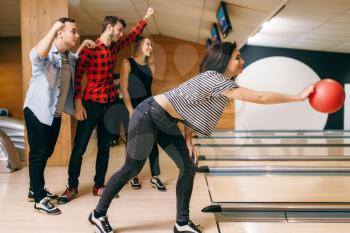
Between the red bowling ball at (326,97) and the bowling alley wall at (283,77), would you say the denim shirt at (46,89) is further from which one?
the bowling alley wall at (283,77)

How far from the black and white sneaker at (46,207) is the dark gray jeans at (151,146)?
20.2 inches

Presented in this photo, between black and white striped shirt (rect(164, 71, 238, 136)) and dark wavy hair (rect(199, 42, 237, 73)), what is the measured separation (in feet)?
0.27

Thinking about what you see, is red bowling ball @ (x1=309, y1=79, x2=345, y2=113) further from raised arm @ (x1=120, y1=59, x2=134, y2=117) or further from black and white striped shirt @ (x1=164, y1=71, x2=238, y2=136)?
raised arm @ (x1=120, y1=59, x2=134, y2=117)

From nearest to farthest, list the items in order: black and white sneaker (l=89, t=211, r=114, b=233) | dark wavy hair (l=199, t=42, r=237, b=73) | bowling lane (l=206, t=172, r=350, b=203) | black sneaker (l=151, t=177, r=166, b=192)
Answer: dark wavy hair (l=199, t=42, r=237, b=73) < black and white sneaker (l=89, t=211, r=114, b=233) < bowling lane (l=206, t=172, r=350, b=203) < black sneaker (l=151, t=177, r=166, b=192)

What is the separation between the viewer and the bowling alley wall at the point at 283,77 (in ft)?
28.6

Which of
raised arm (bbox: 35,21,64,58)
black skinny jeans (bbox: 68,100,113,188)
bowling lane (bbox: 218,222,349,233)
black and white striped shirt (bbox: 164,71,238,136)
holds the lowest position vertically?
bowling lane (bbox: 218,222,349,233)

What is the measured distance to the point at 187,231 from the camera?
1.94m

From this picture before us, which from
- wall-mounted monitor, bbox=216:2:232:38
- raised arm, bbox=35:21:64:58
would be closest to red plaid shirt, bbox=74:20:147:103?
raised arm, bbox=35:21:64:58

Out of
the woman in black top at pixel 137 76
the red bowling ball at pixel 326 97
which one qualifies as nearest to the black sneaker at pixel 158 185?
the woman in black top at pixel 137 76

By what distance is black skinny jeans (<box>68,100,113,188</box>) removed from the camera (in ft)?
8.46

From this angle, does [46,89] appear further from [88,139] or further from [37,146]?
[88,139]

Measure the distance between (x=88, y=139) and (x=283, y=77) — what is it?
23.4 feet

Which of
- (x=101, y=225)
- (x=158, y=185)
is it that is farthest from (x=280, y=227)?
(x=158, y=185)

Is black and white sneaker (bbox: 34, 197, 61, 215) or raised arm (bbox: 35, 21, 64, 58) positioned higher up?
raised arm (bbox: 35, 21, 64, 58)
